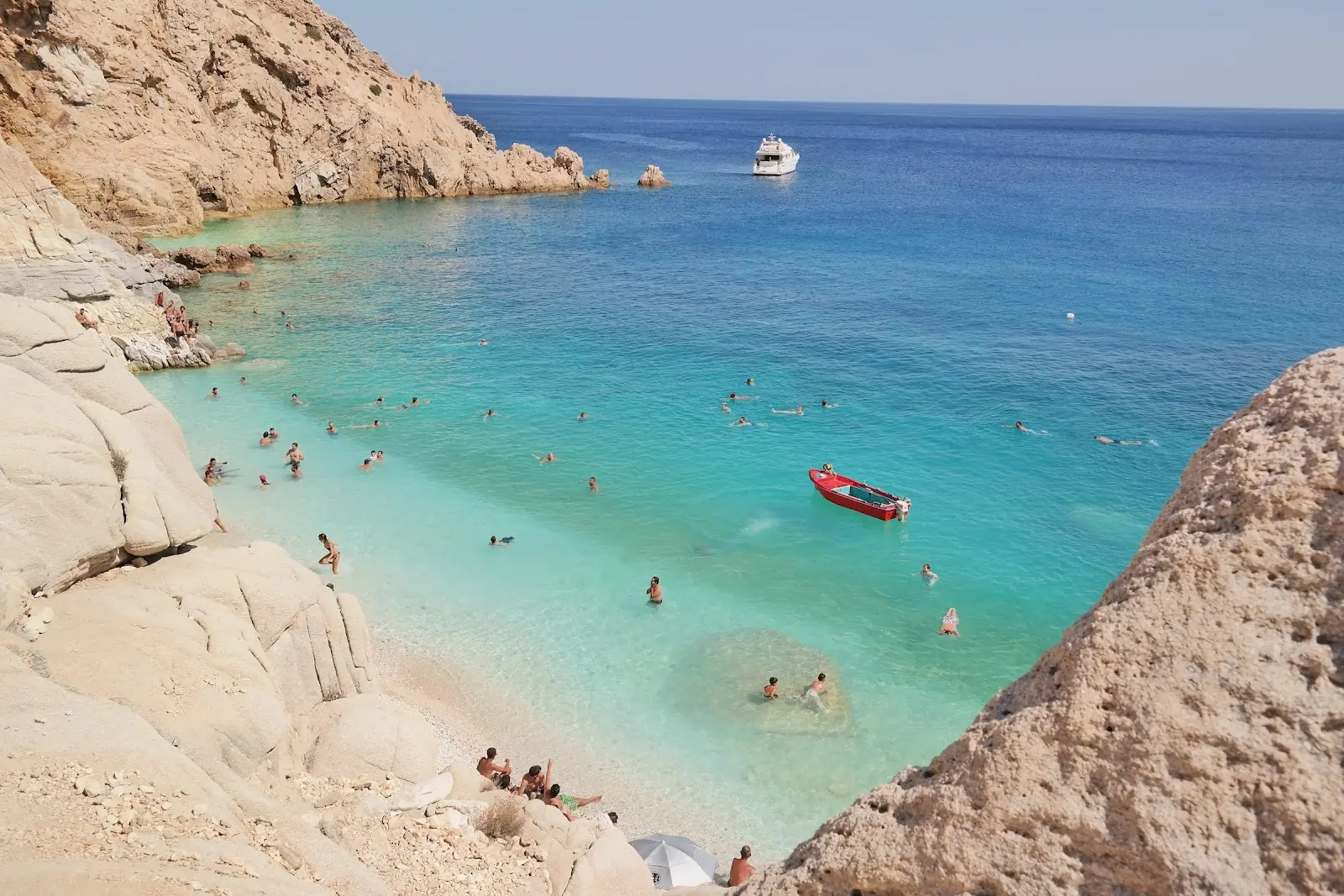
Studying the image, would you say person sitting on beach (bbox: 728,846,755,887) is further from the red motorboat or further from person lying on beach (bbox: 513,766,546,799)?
the red motorboat

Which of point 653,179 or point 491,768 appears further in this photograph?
point 653,179

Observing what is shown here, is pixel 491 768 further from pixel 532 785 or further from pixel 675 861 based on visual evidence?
pixel 675 861

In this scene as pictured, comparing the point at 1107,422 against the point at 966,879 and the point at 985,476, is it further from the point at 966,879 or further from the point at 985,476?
the point at 966,879

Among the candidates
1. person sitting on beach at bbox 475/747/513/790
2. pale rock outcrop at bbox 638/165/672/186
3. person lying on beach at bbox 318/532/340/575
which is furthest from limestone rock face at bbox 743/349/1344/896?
pale rock outcrop at bbox 638/165/672/186

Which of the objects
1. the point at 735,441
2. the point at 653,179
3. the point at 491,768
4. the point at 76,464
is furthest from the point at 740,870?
the point at 653,179

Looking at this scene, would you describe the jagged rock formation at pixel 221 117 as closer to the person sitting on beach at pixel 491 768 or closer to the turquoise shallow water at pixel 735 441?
the turquoise shallow water at pixel 735 441

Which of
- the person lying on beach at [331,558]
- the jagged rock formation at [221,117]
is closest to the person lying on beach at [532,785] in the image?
the person lying on beach at [331,558]

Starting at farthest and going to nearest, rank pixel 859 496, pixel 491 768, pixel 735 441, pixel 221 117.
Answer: pixel 221 117, pixel 735 441, pixel 859 496, pixel 491 768
